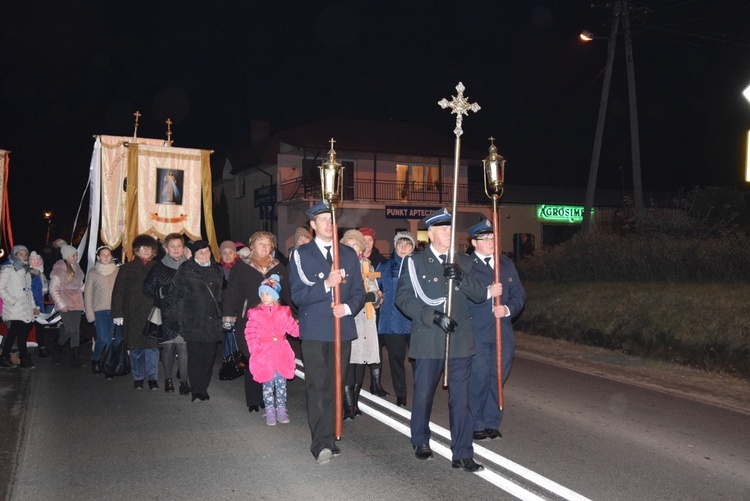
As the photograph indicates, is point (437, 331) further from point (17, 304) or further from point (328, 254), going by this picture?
point (17, 304)

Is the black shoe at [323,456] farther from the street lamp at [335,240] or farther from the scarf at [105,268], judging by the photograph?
the scarf at [105,268]

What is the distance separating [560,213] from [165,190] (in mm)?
32679

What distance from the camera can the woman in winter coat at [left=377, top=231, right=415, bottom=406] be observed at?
321 inches

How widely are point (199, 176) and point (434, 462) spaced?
10.8m

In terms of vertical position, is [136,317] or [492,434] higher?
[136,317]

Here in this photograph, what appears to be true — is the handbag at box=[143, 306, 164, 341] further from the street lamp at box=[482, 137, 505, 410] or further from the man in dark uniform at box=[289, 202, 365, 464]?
the street lamp at box=[482, 137, 505, 410]

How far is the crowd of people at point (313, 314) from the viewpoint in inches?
224

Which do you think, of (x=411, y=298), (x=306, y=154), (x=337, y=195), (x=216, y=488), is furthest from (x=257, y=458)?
(x=306, y=154)

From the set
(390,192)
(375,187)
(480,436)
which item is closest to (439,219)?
(480,436)

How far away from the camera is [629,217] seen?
67.9ft

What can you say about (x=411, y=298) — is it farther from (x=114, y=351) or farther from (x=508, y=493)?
(x=114, y=351)

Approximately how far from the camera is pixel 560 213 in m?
43.1

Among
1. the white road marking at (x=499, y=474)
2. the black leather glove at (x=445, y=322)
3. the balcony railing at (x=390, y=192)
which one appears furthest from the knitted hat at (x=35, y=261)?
the balcony railing at (x=390, y=192)

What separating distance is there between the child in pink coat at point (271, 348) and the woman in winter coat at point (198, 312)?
1200mm
